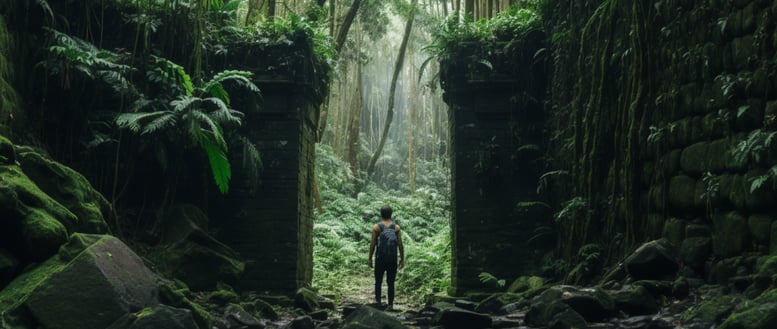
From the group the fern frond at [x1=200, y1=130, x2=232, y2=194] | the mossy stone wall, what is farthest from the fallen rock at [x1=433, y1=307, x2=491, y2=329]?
the fern frond at [x1=200, y1=130, x2=232, y2=194]

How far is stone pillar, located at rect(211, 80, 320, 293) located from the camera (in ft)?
26.2

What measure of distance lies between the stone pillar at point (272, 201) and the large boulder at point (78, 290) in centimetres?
374

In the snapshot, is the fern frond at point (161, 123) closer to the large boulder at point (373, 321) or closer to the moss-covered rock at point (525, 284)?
the large boulder at point (373, 321)

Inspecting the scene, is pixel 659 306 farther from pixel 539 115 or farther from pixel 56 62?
pixel 56 62

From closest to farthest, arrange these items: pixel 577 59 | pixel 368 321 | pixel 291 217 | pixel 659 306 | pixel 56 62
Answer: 1. pixel 368 321
2. pixel 659 306
3. pixel 56 62
4. pixel 577 59
5. pixel 291 217

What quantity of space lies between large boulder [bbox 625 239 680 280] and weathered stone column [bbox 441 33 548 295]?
3158mm

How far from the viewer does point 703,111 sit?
4.78 metres

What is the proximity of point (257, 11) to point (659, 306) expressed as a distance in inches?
323

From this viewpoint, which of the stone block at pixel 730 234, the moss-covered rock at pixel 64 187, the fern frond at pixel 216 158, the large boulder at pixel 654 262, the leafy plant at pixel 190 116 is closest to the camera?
the stone block at pixel 730 234

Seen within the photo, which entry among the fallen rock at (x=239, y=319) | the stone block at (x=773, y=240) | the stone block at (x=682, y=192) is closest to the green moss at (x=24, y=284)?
the fallen rock at (x=239, y=319)

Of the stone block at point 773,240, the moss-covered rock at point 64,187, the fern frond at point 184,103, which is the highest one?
the fern frond at point 184,103

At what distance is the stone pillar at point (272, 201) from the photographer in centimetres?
799

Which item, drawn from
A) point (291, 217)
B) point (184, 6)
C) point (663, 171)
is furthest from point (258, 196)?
point (663, 171)

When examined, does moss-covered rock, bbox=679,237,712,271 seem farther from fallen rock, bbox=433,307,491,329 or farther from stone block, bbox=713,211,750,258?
fallen rock, bbox=433,307,491,329
